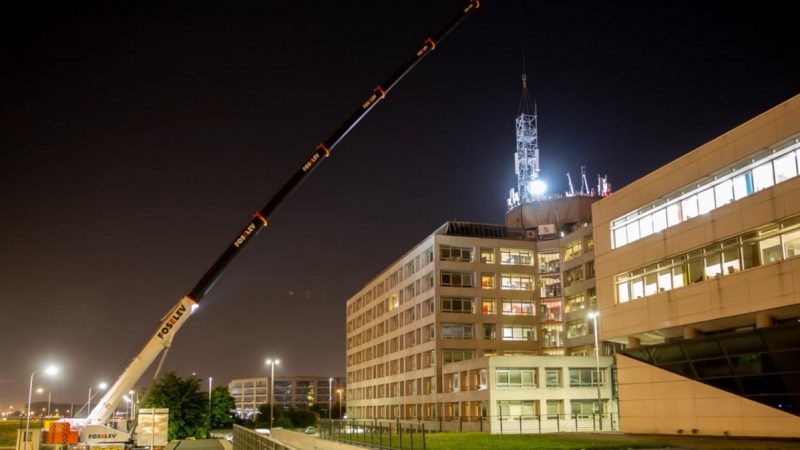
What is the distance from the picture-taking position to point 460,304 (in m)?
91.9

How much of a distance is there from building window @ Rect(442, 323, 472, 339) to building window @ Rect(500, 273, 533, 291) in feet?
24.0

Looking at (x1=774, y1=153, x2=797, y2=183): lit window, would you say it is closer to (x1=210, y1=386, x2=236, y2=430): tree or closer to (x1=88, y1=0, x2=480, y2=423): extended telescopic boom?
(x1=88, y1=0, x2=480, y2=423): extended telescopic boom

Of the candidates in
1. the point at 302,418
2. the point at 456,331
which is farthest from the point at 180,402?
the point at 302,418

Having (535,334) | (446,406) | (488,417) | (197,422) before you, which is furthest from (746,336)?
(535,334)

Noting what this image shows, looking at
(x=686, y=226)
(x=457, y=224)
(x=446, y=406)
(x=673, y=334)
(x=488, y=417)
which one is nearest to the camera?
(x=686, y=226)

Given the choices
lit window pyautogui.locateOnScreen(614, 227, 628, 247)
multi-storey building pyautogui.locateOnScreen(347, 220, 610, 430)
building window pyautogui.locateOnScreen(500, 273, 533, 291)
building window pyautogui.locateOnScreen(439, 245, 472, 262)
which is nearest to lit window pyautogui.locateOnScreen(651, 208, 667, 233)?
lit window pyautogui.locateOnScreen(614, 227, 628, 247)

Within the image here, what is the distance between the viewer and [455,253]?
93.3m

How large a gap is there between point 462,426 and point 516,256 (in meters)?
27.5

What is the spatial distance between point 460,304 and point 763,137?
5803 centimetres

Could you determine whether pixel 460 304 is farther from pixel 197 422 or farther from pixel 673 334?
pixel 673 334

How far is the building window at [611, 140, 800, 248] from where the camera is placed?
1401 inches

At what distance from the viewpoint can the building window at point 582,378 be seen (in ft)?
236

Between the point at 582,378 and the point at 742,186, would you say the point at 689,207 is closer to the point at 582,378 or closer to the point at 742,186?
the point at 742,186

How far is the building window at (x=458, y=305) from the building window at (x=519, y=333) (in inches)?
203
